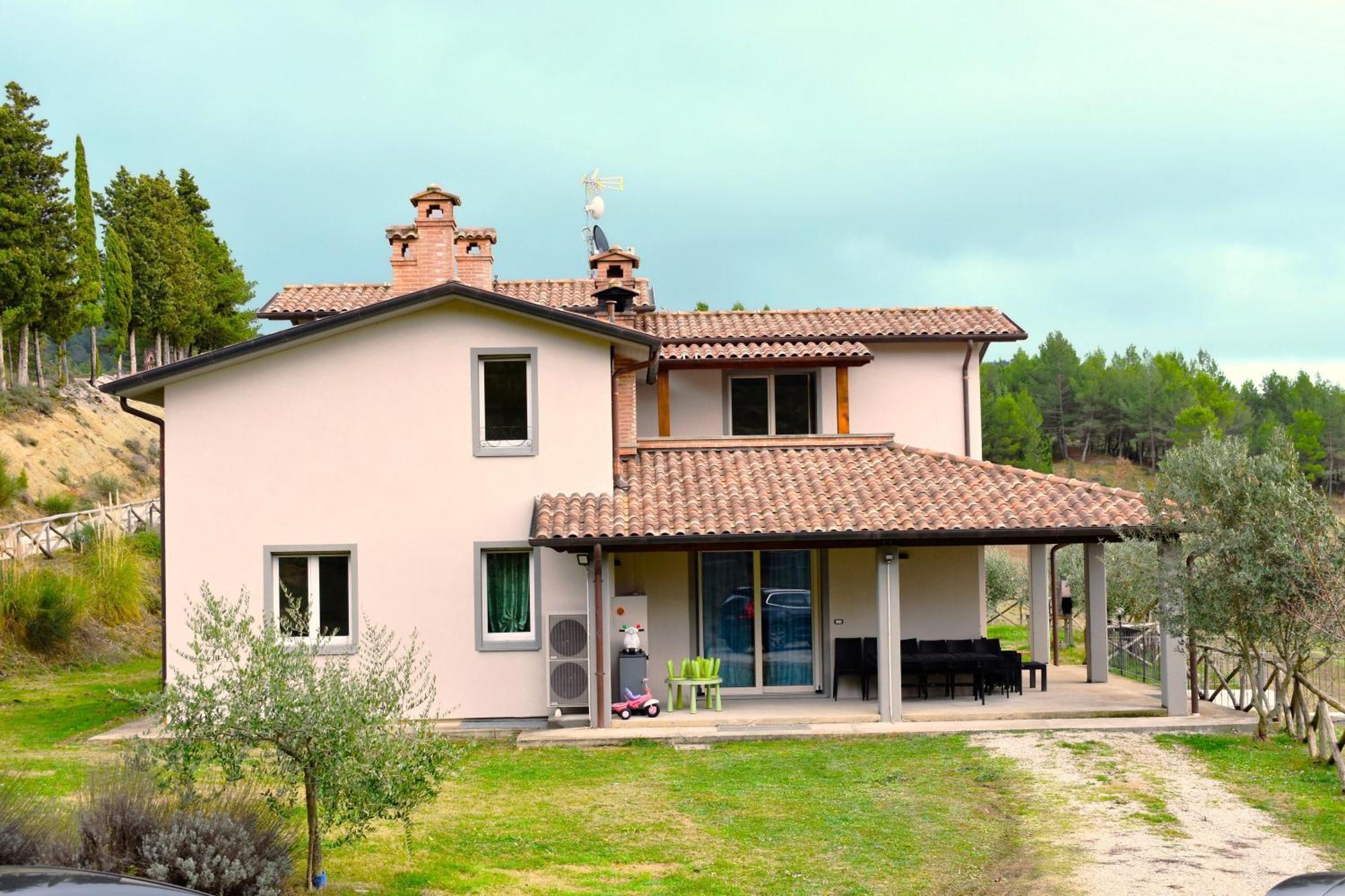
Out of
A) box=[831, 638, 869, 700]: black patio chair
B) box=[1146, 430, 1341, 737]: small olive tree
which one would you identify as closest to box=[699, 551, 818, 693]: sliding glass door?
box=[831, 638, 869, 700]: black patio chair

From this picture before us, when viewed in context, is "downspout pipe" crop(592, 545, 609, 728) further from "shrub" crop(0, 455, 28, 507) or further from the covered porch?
"shrub" crop(0, 455, 28, 507)

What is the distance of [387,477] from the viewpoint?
1633 cm

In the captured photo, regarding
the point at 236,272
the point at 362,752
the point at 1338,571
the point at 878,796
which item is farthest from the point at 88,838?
the point at 236,272

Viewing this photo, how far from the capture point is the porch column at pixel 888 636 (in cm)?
1546

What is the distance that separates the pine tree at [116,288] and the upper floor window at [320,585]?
3719cm

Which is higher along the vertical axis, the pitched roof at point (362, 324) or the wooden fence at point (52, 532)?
the pitched roof at point (362, 324)

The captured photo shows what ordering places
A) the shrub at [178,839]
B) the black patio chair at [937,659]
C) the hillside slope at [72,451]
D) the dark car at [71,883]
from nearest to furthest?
the dark car at [71,883] < the shrub at [178,839] < the black patio chair at [937,659] < the hillside slope at [72,451]

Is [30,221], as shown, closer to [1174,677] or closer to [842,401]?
[842,401]

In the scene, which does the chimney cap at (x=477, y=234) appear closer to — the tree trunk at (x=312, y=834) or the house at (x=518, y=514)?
the house at (x=518, y=514)

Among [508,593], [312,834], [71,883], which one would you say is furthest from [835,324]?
[71,883]

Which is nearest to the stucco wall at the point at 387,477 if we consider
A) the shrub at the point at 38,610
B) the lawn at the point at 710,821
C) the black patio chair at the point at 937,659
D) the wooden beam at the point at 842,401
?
the lawn at the point at 710,821

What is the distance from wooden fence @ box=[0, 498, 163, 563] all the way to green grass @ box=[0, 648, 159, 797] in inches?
179

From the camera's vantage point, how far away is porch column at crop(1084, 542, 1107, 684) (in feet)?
64.0

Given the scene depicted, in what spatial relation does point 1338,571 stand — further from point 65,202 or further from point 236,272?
point 236,272
